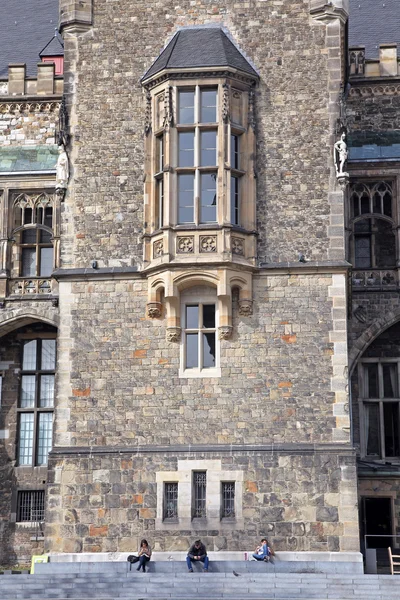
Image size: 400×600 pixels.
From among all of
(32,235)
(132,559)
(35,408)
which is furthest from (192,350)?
(32,235)

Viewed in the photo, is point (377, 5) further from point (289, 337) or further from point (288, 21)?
point (289, 337)

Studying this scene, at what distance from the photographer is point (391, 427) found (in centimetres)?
3272

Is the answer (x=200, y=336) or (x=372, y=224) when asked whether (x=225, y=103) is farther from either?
(x=372, y=224)

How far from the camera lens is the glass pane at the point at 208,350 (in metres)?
28.2

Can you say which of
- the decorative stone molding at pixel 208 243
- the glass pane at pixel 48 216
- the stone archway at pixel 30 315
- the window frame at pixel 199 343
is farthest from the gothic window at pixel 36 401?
the decorative stone molding at pixel 208 243

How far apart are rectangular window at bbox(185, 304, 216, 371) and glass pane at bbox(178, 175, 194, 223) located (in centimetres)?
189

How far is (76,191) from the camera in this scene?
2945 cm

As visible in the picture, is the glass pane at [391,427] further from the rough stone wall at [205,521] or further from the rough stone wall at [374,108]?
the rough stone wall at [374,108]

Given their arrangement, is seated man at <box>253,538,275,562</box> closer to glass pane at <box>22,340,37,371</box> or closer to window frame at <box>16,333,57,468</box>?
window frame at <box>16,333,57,468</box>

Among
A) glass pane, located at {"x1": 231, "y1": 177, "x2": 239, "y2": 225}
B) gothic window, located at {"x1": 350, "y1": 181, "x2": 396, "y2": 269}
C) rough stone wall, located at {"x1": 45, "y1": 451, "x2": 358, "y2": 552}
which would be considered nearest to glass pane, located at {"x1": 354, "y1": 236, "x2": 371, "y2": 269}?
gothic window, located at {"x1": 350, "y1": 181, "x2": 396, "y2": 269}

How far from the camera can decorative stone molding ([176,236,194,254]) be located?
2827 centimetres

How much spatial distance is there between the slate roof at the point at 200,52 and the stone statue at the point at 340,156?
2.44 metres

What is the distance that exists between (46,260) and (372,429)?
912cm

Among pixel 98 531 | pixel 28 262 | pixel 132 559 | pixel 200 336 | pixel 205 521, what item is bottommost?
pixel 132 559
